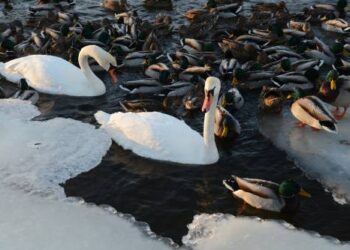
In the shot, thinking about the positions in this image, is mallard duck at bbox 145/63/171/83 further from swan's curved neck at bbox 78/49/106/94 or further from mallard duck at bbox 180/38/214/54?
mallard duck at bbox 180/38/214/54

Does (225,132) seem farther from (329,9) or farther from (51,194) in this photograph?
(329,9)

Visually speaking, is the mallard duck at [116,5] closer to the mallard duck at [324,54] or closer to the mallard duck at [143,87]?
the mallard duck at [143,87]

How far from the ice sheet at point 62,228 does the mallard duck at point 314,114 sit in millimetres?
4770

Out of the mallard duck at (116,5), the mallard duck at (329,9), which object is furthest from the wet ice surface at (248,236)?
the mallard duck at (116,5)

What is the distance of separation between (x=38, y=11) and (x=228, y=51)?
8.27m

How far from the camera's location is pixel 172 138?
1191 centimetres

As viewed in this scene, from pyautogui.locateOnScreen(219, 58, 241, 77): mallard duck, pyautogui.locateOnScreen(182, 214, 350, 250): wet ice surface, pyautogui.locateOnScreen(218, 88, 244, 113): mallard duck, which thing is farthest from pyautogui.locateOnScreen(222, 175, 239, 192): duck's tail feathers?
pyautogui.locateOnScreen(219, 58, 241, 77): mallard duck

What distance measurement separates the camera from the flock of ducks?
12.0 meters

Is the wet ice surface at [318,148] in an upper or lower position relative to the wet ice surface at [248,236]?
lower

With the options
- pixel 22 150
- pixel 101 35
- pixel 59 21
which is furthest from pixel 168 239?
pixel 59 21

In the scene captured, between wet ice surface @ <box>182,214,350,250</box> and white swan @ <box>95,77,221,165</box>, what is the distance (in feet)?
6.14

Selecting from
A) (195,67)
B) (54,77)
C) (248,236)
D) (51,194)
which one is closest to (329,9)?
(195,67)

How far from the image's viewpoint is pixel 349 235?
9.91m

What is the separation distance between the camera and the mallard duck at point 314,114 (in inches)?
493
